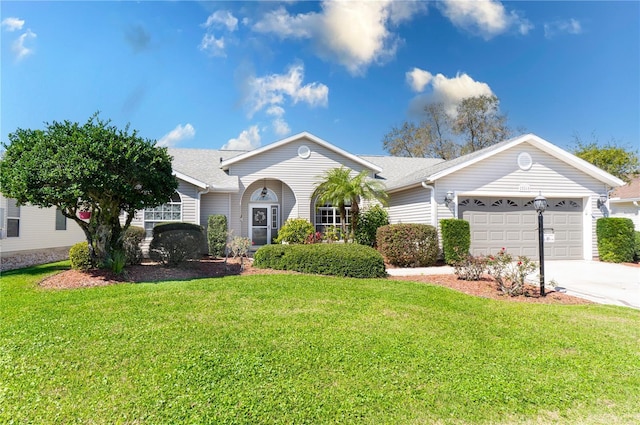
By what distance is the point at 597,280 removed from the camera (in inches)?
365

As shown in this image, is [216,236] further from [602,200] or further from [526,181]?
[602,200]

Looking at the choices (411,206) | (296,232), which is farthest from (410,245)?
(296,232)

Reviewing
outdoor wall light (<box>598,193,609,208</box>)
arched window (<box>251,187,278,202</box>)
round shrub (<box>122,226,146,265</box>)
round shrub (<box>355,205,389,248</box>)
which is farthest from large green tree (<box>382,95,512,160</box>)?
round shrub (<box>122,226,146,265</box>)

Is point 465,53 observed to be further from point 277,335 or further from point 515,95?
point 277,335

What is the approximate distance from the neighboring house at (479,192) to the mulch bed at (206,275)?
337 centimetres

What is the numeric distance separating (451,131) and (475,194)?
2224 cm

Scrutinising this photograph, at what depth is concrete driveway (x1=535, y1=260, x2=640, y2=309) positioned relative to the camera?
7.34 m

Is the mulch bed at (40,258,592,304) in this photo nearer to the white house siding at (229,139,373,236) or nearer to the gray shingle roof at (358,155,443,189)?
the white house siding at (229,139,373,236)

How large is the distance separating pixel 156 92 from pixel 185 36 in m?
2.40

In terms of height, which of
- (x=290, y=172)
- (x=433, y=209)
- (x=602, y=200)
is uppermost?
(x=290, y=172)

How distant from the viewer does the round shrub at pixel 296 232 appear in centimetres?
1379

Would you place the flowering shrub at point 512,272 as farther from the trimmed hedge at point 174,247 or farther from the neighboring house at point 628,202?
the neighboring house at point 628,202

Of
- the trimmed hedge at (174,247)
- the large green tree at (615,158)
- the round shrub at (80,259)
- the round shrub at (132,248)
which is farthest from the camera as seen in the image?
the large green tree at (615,158)

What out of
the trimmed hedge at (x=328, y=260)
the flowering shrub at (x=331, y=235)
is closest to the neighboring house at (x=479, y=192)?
the flowering shrub at (x=331, y=235)
